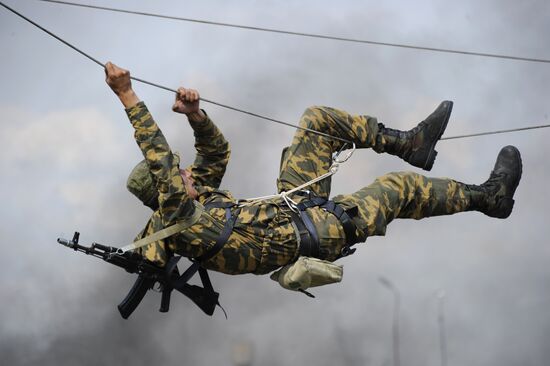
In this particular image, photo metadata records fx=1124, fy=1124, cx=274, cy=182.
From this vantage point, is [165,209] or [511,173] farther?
[511,173]

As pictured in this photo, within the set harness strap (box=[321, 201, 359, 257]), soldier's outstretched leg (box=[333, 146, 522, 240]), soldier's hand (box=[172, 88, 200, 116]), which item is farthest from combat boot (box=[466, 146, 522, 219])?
soldier's hand (box=[172, 88, 200, 116])

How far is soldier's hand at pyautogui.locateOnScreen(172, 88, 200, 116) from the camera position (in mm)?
12094

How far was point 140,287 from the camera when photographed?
12773 millimetres

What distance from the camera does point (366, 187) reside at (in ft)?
42.6

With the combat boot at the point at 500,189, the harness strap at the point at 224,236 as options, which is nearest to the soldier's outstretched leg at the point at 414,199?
Answer: the combat boot at the point at 500,189

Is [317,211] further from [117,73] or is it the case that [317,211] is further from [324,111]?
[117,73]

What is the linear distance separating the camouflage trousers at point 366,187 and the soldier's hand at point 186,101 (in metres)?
1.42

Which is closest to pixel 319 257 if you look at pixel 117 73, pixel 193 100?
pixel 193 100

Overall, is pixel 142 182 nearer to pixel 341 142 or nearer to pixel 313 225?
pixel 313 225

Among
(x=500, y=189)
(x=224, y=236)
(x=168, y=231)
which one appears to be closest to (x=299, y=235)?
(x=224, y=236)

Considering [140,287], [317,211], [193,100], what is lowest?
[140,287]

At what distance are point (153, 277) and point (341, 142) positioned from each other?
107 inches

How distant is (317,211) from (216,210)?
3.71 feet

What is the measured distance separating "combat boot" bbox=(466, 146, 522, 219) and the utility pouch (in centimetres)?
213
